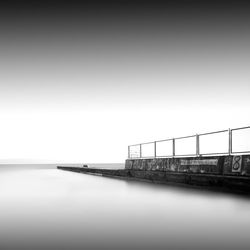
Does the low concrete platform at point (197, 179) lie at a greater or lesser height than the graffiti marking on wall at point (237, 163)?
lesser

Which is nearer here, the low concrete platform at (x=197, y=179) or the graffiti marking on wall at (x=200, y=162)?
the low concrete platform at (x=197, y=179)

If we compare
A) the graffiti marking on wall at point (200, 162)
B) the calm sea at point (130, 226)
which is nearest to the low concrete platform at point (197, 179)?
the graffiti marking on wall at point (200, 162)

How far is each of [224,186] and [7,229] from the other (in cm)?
781

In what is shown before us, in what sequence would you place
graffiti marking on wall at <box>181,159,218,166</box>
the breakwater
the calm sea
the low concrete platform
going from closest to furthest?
the calm sea
the low concrete platform
the breakwater
graffiti marking on wall at <box>181,159,218,166</box>

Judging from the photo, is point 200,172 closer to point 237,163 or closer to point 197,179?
point 197,179

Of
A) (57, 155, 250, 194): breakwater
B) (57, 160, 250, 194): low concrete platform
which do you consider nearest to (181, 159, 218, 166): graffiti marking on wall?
(57, 155, 250, 194): breakwater

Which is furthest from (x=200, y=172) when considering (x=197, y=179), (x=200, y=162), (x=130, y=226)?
(x=130, y=226)

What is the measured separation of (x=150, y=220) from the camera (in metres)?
5.90

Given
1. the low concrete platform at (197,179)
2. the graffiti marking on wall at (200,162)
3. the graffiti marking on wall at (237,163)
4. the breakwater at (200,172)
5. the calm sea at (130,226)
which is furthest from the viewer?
the graffiti marking on wall at (200,162)

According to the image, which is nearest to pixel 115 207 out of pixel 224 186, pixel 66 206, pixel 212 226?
pixel 66 206

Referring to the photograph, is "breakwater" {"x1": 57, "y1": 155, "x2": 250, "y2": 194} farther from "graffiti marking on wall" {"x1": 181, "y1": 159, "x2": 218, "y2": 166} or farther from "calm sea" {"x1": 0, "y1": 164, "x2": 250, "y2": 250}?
"calm sea" {"x1": 0, "y1": 164, "x2": 250, "y2": 250}

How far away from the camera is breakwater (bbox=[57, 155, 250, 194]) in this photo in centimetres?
1054

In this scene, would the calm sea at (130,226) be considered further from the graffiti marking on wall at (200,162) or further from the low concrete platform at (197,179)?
the graffiti marking on wall at (200,162)

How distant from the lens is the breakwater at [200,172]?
10.5 m
